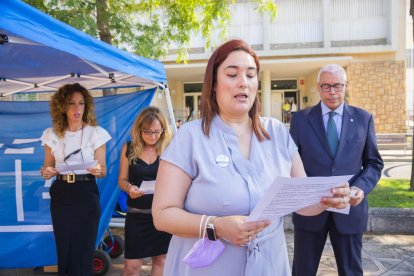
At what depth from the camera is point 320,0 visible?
62.0 ft

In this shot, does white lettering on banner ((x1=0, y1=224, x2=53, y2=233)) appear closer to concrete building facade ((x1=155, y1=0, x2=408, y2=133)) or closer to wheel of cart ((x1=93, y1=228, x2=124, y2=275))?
wheel of cart ((x1=93, y1=228, x2=124, y2=275))

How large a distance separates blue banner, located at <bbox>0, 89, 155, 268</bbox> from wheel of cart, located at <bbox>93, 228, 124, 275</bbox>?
244 mm

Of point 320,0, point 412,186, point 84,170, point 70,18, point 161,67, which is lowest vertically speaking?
point 412,186

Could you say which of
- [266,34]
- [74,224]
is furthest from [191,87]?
[74,224]

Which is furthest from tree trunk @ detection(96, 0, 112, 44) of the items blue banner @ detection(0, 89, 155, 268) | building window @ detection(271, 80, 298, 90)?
building window @ detection(271, 80, 298, 90)

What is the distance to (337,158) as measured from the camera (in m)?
2.99

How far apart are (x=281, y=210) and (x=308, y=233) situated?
1695mm

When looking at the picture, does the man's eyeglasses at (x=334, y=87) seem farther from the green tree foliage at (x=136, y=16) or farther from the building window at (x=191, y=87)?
the building window at (x=191, y=87)

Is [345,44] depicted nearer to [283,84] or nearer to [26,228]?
[283,84]

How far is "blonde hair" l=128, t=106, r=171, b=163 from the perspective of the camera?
12.7 ft

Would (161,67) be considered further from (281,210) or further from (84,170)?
(281,210)

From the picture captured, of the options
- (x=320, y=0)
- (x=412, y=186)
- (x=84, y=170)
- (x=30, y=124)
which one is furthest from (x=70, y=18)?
(x=320, y=0)

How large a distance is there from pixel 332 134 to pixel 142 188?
5.67ft

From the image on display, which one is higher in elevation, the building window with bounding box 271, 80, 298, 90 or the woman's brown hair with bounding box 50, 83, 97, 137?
the building window with bounding box 271, 80, 298, 90
